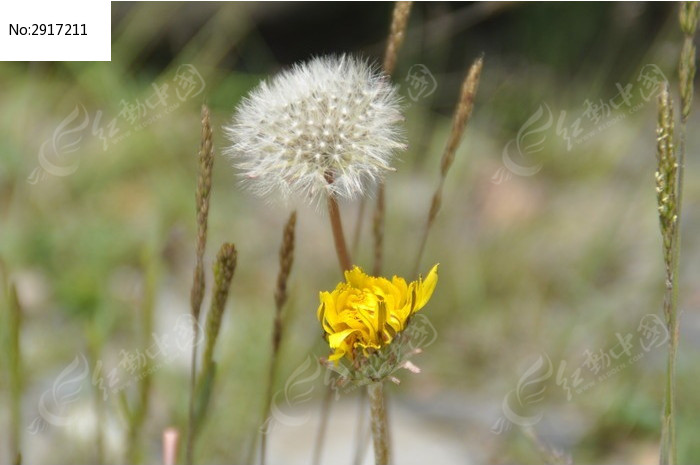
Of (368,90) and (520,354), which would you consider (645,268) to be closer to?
(520,354)

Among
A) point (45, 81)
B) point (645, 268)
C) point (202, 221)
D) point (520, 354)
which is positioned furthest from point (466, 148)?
point (202, 221)

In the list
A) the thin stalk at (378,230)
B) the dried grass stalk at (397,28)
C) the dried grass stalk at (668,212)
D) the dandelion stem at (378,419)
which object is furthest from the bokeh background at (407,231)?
the dried grass stalk at (668,212)

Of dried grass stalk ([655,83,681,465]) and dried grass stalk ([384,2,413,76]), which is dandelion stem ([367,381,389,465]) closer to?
dried grass stalk ([655,83,681,465])

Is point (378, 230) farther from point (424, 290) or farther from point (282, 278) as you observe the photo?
point (424, 290)

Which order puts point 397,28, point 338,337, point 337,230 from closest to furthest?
point 338,337, point 337,230, point 397,28

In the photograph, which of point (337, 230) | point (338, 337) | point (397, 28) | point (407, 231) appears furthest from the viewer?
point (407, 231)

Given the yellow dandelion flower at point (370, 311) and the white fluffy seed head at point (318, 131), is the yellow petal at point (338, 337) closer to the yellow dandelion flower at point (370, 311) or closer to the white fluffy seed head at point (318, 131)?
the yellow dandelion flower at point (370, 311)

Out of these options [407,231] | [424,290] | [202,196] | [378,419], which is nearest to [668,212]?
[424,290]
